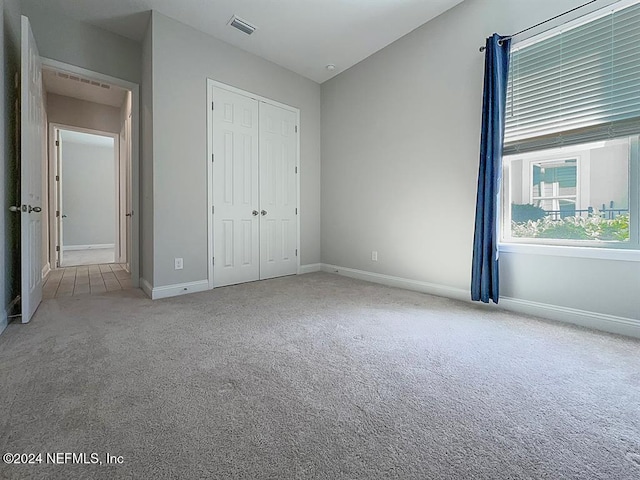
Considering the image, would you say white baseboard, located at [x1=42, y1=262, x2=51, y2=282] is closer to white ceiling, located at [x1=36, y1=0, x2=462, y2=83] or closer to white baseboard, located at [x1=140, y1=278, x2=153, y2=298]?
white baseboard, located at [x1=140, y1=278, x2=153, y2=298]

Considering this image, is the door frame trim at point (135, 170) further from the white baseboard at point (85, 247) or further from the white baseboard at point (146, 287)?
the white baseboard at point (85, 247)

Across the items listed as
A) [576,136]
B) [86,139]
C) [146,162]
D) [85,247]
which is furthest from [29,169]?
[85,247]

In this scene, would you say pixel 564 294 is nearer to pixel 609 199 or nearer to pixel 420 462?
pixel 609 199

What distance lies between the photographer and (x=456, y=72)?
3061mm

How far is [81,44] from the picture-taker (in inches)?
130

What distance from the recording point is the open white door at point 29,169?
233 cm

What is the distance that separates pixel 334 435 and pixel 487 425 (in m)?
0.61

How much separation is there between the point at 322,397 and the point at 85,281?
412 cm

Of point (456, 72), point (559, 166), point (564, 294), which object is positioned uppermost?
point (456, 72)

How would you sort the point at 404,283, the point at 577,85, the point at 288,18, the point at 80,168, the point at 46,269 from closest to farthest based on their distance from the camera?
the point at 577,85, the point at 288,18, the point at 404,283, the point at 46,269, the point at 80,168

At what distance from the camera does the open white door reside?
7.65 feet

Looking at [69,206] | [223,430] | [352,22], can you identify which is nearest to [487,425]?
[223,430]

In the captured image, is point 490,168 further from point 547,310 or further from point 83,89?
point 83,89

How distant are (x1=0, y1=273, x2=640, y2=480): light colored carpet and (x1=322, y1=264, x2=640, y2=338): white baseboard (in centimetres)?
14
